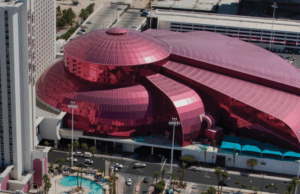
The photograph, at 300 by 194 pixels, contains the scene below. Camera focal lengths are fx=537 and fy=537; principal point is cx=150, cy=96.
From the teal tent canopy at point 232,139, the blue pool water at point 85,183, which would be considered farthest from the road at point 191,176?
the teal tent canopy at point 232,139

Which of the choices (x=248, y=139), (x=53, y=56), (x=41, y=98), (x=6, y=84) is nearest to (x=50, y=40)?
(x=53, y=56)

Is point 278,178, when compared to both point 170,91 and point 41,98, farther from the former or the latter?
point 41,98

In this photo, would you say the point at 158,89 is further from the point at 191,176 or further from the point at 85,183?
the point at 85,183

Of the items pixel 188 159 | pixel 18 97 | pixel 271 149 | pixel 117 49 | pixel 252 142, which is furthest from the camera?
pixel 117 49

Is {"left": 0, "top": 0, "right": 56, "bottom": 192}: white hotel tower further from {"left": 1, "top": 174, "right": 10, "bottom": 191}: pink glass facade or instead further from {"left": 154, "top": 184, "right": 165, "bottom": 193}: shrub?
{"left": 154, "top": 184, "right": 165, "bottom": 193}: shrub

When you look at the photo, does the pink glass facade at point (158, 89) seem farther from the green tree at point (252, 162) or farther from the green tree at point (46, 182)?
the green tree at point (46, 182)

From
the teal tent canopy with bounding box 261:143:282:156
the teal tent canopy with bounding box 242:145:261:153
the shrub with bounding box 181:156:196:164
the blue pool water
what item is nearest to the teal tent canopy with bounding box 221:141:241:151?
the teal tent canopy with bounding box 242:145:261:153

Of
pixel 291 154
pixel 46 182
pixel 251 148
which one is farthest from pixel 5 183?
pixel 291 154
